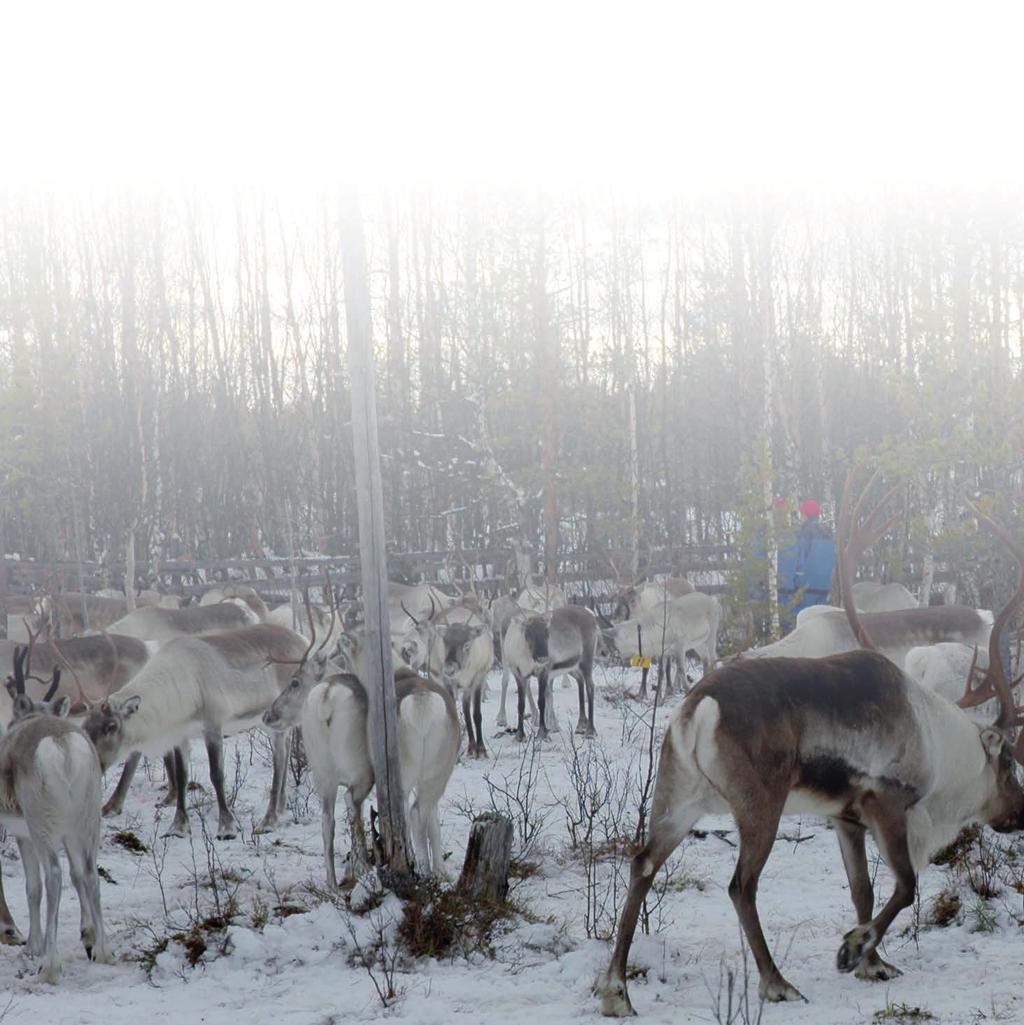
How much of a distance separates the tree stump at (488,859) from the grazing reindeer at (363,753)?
708mm

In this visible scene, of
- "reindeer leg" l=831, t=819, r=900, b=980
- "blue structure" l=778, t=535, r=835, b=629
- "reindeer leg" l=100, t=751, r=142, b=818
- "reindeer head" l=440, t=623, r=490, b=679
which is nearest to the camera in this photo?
"reindeer leg" l=831, t=819, r=900, b=980

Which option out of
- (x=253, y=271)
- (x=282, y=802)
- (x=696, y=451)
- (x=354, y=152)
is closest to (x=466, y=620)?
(x=282, y=802)

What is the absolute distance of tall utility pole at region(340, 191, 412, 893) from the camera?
6.09 m

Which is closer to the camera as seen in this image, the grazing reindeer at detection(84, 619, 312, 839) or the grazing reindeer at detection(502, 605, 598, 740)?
Result: the grazing reindeer at detection(84, 619, 312, 839)

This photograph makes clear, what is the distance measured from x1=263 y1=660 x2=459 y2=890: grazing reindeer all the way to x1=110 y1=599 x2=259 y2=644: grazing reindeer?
20.4 ft

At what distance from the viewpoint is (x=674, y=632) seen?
14.2 m

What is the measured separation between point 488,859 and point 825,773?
5.98 ft

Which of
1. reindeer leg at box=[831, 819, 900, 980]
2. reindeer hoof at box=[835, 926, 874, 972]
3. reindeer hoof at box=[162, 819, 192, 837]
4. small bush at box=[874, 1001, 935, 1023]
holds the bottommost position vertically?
reindeer hoof at box=[162, 819, 192, 837]

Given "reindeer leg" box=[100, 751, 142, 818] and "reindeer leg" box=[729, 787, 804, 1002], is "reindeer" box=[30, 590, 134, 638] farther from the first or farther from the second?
"reindeer leg" box=[729, 787, 804, 1002]

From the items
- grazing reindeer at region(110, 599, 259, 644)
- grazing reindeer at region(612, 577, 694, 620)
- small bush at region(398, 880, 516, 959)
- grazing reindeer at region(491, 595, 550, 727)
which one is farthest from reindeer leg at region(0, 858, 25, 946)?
grazing reindeer at region(612, 577, 694, 620)

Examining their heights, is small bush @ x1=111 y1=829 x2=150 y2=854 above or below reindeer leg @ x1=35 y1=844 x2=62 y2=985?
below

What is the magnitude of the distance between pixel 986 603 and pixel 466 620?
6.59 metres

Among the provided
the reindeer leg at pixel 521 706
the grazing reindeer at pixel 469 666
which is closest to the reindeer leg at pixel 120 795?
the grazing reindeer at pixel 469 666

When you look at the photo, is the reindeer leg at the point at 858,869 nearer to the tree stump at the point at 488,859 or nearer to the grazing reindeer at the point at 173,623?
the tree stump at the point at 488,859
